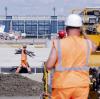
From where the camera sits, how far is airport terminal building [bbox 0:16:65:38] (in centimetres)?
9400

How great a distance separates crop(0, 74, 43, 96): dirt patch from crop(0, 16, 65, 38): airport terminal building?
75.0m

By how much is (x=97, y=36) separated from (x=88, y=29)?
7.14 feet

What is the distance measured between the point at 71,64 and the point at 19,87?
8.24 metres

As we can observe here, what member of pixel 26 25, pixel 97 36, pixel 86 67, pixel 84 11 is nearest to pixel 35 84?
pixel 84 11

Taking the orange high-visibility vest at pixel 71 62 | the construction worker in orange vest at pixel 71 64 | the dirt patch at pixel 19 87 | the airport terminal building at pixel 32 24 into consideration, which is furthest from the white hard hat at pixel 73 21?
the airport terminal building at pixel 32 24

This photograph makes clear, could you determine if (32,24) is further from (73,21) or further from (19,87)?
(73,21)

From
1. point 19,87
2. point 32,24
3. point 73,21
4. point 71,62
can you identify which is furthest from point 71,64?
point 32,24

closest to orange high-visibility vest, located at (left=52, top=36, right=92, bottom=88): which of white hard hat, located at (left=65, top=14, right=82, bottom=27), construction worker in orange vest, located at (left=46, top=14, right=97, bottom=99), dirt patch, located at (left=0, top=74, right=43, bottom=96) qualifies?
construction worker in orange vest, located at (left=46, top=14, right=97, bottom=99)

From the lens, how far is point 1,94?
13.8 meters

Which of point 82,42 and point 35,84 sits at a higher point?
point 82,42

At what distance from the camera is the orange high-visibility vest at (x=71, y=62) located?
20.1ft

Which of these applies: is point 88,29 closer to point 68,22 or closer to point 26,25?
point 68,22

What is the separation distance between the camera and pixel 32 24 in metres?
98.8

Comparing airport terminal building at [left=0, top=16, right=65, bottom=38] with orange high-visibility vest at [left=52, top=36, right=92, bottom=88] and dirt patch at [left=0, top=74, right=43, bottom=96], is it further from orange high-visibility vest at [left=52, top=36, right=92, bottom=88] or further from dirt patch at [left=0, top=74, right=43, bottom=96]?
orange high-visibility vest at [left=52, top=36, right=92, bottom=88]
